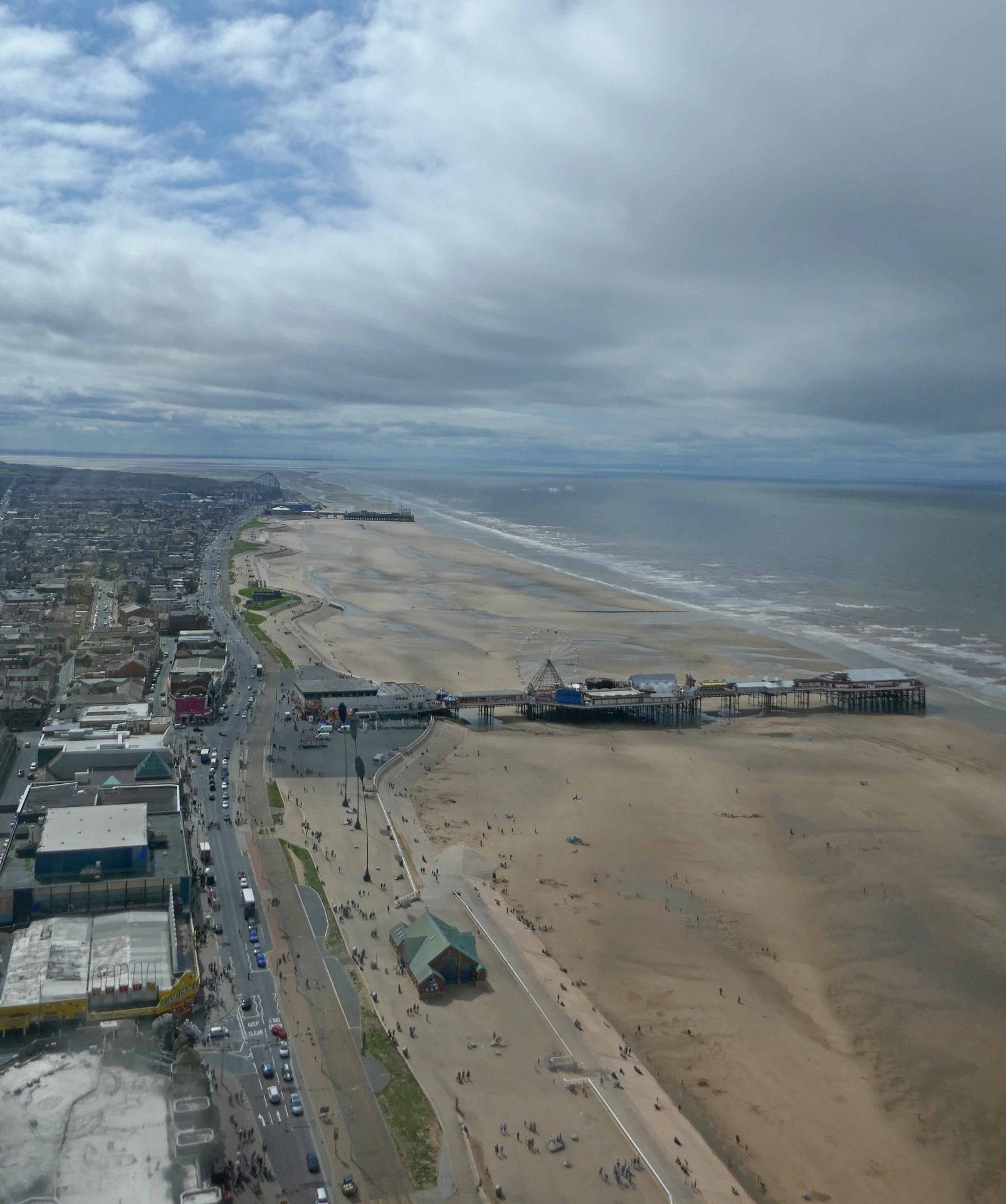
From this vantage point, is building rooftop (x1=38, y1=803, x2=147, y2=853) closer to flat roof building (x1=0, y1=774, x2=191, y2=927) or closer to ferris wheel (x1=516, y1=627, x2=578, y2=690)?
flat roof building (x1=0, y1=774, x2=191, y2=927)

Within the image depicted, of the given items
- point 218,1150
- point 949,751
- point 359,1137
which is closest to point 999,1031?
point 359,1137

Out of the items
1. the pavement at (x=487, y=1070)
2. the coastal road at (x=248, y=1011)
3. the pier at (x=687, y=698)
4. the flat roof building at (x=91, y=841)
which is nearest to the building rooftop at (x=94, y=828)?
the flat roof building at (x=91, y=841)

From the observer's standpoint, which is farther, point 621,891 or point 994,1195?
point 621,891

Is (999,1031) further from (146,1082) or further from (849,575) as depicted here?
(849,575)

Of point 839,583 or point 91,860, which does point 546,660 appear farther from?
point 839,583

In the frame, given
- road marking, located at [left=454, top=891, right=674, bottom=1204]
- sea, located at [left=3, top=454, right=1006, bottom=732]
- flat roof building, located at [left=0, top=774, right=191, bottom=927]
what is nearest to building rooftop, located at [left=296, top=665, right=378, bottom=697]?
flat roof building, located at [left=0, top=774, right=191, bottom=927]

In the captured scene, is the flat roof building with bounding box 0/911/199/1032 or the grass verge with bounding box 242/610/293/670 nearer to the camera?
the flat roof building with bounding box 0/911/199/1032
